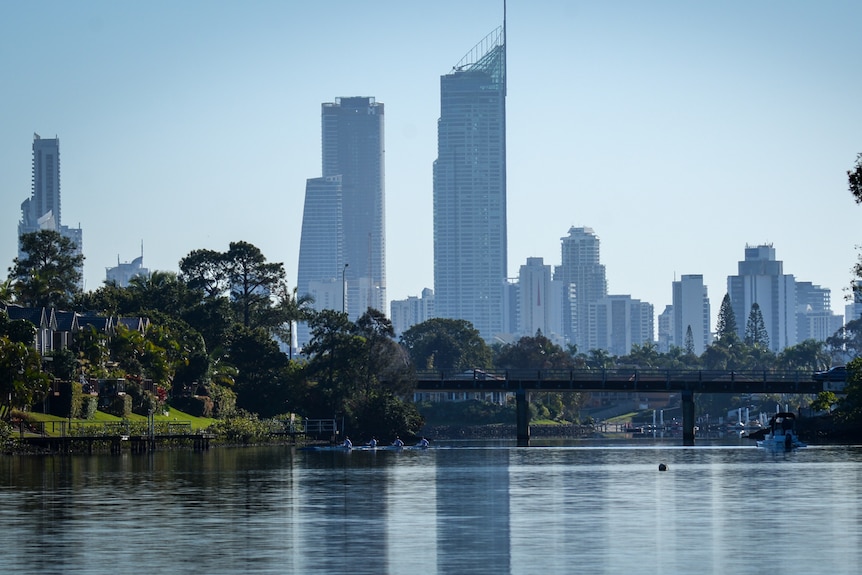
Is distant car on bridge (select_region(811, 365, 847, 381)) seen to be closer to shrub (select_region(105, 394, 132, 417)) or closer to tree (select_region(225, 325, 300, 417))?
tree (select_region(225, 325, 300, 417))

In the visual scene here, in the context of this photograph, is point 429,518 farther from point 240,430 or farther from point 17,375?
point 240,430

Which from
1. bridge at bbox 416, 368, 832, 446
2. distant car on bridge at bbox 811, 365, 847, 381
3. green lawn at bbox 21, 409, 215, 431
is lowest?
green lawn at bbox 21, 409, 215, 431

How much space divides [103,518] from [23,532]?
5.45m

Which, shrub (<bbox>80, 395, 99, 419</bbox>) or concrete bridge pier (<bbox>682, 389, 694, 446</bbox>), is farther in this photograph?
concrete bridge pier (<bbox>682, 389, 694, 446</bbox>)

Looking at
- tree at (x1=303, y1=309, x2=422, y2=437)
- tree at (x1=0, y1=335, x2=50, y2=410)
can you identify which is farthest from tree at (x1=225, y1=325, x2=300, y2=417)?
tree at (x1=0, y1=335, x2=50, y2=410)

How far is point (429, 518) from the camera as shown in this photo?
61469 mm

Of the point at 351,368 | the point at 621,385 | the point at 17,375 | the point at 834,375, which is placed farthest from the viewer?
the point at 621,385

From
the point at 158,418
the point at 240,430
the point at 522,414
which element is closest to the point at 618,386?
the point at 522,414

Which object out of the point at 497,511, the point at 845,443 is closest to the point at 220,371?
the point at 845,443

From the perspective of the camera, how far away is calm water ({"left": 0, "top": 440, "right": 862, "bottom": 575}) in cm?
4694

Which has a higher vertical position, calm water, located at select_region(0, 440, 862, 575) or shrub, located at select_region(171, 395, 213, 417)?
shrub, located at select_region(171, 395, 213, 417)

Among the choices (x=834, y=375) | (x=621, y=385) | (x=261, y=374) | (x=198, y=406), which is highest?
(x=261, y=374)

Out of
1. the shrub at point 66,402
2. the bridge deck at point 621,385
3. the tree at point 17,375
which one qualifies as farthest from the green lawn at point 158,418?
the bridge deck at point 621,385

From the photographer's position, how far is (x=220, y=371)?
16275cm
